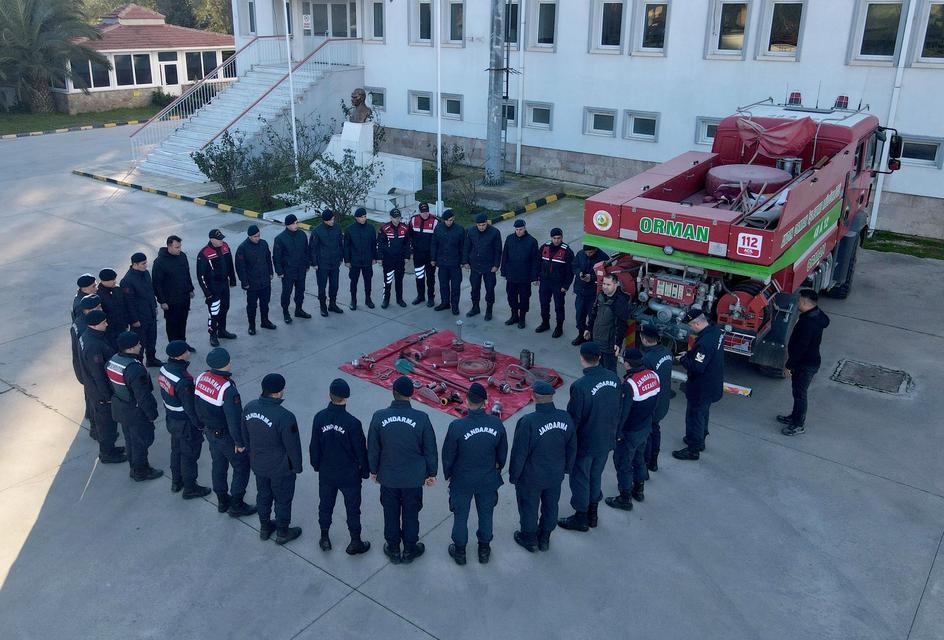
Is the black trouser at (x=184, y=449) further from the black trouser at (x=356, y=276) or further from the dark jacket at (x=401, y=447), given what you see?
the black trouser at (x=356, y=276)

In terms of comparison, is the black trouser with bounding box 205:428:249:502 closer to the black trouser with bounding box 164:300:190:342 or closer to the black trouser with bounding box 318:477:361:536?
the black trouser with bounding box 318:477:361:536

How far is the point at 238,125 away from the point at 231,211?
15.1 feet

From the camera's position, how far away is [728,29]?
16.1 m

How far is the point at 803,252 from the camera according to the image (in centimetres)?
895

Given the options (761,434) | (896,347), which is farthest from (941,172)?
(761,434)

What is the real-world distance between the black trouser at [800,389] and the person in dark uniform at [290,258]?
653cm

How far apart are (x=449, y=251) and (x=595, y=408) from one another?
515cm

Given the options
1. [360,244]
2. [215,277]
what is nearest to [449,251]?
[360,244]

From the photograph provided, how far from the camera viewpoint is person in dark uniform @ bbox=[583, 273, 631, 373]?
338 inches

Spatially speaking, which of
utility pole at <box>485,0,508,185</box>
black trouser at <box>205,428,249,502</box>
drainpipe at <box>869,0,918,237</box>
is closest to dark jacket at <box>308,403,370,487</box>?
black trouser at <box>205,428,249,502</box>

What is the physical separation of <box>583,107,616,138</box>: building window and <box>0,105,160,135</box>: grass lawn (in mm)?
18732

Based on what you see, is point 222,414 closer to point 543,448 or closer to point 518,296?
point 543,448

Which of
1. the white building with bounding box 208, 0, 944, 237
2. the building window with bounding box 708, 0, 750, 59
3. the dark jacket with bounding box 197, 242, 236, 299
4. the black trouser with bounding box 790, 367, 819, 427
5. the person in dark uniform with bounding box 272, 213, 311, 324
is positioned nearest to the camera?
the black trouser with bounding box 790, 367, 819, 427

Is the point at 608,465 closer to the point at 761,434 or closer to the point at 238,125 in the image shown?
the point at 761,434
